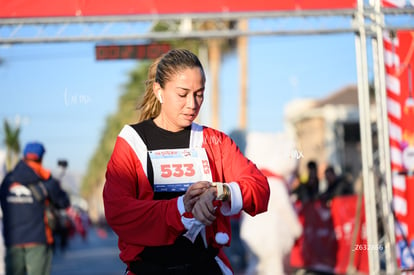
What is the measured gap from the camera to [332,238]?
11.3 metres

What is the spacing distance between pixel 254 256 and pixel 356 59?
2.84 meters

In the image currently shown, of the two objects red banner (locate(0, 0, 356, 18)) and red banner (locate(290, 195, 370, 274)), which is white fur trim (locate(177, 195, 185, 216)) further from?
red banner (locate(290, 195, 370, 274))

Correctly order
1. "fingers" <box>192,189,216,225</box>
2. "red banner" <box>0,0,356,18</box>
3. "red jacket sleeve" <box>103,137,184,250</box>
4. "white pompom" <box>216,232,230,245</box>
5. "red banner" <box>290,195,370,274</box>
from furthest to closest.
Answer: "red banner" <box>290,195,370,274</box>
"red banner" <box>0,0,356,18</box>
"white pompom" <box>216,232,230,245</box>
"red jacket sleeve" <box>103,137,184,250</box>
"fingers" <box>192,189,216,225</box>

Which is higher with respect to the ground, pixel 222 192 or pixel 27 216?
pixel 222 192

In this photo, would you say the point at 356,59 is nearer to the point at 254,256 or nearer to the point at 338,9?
the point at 338,9

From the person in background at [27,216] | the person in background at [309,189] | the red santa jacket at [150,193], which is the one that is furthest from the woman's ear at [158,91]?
the person in background at [309,189]

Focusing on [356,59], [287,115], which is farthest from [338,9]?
[287,115]

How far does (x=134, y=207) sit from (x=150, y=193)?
18cm

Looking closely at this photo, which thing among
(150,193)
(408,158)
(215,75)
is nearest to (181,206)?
(150,193)

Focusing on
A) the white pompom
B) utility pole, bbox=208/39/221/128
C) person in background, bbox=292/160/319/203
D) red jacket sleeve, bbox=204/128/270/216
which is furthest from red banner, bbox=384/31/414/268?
utility pole, bbox=208/39/221/128

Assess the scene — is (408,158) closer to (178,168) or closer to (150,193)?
(178,168)

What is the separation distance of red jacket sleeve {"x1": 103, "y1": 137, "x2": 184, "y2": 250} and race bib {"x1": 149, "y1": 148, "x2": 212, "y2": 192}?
0.07m

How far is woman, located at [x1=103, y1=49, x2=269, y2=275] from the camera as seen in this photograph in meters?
2.96

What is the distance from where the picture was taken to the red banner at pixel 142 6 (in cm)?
759
